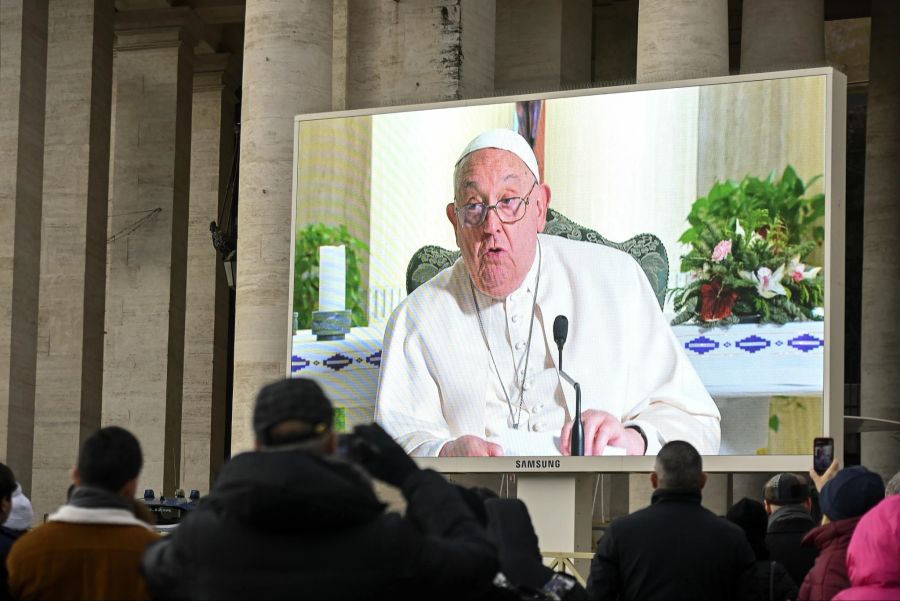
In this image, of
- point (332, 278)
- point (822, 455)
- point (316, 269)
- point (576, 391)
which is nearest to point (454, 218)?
point (332, 278)

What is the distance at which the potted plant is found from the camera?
15820mm

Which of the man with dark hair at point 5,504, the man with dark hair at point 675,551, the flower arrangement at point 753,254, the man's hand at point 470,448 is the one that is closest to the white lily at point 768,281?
the flower arrangement at point 753,254

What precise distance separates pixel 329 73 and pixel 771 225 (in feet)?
17.3

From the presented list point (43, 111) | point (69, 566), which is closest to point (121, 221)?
point (43, 111)

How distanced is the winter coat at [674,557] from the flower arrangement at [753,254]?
26.3ft

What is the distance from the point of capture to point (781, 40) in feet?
64.5

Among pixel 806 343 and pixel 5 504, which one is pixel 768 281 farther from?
pixel 5 504

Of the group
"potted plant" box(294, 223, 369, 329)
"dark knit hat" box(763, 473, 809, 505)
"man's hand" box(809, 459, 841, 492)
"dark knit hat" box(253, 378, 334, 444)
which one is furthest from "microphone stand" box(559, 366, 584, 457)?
"dark knit hat" box(253, 378, 334, 444)

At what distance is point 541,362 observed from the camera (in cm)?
1483

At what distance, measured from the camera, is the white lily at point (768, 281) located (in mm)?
14070

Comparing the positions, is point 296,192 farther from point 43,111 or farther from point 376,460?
point 376,460

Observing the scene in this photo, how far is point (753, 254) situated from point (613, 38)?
11.8 metres

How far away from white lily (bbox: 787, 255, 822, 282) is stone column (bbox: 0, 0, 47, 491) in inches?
437

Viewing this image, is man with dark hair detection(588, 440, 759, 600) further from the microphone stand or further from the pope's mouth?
the pope's mouth
